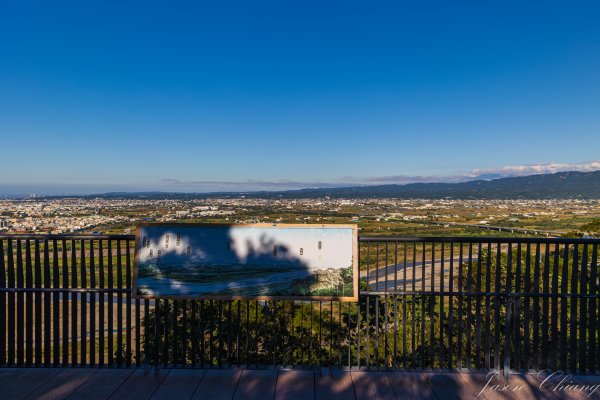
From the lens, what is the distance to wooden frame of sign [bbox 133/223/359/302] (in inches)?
133

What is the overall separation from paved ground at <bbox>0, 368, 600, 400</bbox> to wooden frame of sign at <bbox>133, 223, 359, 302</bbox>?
30.6 inches

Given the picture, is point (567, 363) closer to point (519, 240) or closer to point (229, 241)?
point (519, 240)

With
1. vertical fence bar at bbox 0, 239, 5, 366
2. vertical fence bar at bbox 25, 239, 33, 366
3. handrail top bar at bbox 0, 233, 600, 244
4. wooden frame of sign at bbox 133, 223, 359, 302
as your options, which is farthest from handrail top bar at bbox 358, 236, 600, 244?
vertical fence bar at bbox 0, 239, 5, 366

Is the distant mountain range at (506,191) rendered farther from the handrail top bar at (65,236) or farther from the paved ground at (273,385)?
the paved ground at (273,385)

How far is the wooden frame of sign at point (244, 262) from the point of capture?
3.37m

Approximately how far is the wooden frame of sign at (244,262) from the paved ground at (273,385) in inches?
30.6

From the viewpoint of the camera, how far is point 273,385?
3.22 metres

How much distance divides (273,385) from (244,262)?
116 cm

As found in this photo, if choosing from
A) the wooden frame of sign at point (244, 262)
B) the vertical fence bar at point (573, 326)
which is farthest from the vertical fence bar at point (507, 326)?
the wooden frame of sign at point (244, 262)

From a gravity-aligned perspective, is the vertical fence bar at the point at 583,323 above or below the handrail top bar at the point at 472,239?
below

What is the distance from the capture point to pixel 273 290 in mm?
3359

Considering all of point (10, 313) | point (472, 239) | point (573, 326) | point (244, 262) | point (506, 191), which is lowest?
point (573, 326)

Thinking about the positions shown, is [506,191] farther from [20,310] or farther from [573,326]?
[20,310]

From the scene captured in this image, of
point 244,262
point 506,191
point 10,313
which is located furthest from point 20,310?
point 506,191
